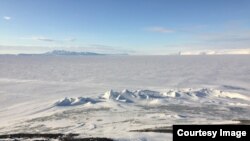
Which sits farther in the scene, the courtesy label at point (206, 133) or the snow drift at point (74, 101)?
the snow drift at point (74, 101)

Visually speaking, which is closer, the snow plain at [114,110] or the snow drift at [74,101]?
the snow plain at [114,110]

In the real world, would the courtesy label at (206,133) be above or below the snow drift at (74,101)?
above

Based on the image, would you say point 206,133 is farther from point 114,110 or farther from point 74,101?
point 74,101

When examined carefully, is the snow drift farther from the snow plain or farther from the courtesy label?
the courtesy label

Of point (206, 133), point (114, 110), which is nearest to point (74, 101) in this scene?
point (114, 110)

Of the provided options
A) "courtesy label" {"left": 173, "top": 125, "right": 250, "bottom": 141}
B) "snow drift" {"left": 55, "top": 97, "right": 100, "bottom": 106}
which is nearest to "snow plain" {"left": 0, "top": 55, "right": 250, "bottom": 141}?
"snow drift" {"left": 55, "top": 97, "right": 100, "bottom": 106}

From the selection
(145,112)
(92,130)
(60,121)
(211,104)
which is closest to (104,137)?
(92,130)

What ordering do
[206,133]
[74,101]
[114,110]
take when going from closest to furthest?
[206,133]
[114,110]
[74,101]

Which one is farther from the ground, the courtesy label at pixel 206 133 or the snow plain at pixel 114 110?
the courtesy label at pixel 206 133

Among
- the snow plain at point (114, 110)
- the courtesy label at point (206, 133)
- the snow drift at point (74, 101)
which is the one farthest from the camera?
the snow drift at point (74, 101)

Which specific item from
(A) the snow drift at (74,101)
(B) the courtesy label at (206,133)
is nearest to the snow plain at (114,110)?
(A) the snow drift at (74,101)

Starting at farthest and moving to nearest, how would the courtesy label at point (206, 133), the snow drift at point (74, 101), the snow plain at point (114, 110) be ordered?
1. the snow drift at point (74, 101)
2. the snow plain at point (114, 110)
3. the courtesy label at point (206, 133)

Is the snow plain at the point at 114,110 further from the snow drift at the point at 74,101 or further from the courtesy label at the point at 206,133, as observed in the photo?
the courtesy label at the point at 206,133
